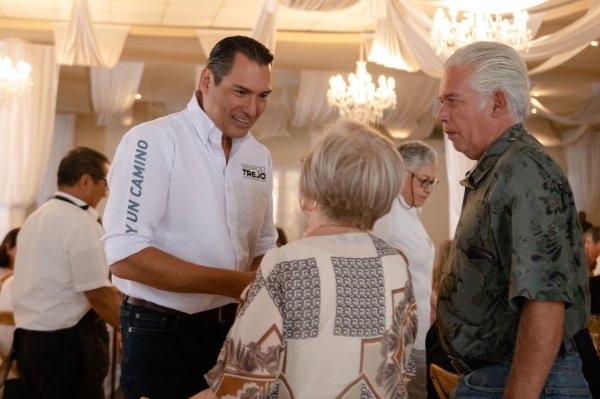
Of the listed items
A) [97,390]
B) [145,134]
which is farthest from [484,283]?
[97,390]

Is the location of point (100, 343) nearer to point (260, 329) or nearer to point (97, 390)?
point (97, 390)

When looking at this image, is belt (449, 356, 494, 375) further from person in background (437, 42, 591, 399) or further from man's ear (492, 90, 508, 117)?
man's ear (492, 90, 508, 117)

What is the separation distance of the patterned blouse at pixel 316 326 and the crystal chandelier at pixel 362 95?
26.4 ft

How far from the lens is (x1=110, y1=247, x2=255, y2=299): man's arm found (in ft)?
6.83

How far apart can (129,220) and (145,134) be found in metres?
0.23

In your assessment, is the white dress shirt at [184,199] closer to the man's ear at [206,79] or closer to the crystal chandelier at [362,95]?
the man's ear at [206,79]

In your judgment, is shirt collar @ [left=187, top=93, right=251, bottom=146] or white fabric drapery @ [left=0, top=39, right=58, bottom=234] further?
white fabric drapery @ [left=0, top=39, right=58, bottom=234]

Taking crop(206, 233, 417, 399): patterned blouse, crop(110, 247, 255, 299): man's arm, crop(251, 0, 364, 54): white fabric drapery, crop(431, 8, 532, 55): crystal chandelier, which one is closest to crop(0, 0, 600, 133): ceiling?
crop(431, 8, 532, 55): crystal chandelier

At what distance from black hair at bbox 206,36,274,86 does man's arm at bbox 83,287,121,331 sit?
1.99 meters

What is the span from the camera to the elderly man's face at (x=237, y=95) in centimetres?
228

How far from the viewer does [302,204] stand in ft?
6.11

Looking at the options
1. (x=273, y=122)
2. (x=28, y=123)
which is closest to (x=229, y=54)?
(x=28, y=123)

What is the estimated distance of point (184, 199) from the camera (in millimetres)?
2236

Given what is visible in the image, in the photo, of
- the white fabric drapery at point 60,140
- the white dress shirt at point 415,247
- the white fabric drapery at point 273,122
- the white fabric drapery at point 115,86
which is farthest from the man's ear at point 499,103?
the white fabric drapery at point 60,140
